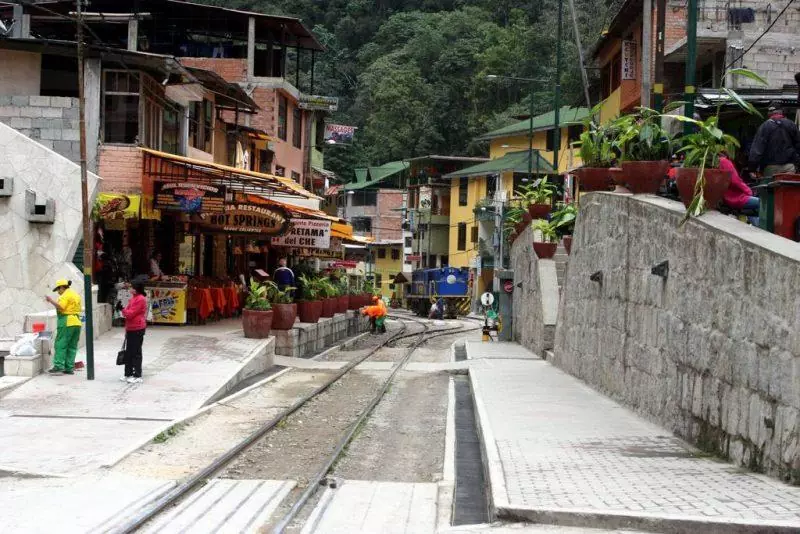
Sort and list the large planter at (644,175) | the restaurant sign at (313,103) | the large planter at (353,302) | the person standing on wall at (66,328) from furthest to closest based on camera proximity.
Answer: the restaurant sign at (313,103)
the large planter at (353,302)
the person standing on wall at (66,328)
the large planter at (644,175)

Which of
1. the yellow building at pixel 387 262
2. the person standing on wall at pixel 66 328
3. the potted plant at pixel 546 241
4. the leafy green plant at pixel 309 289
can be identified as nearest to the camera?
the person standing on wall at pixel 66 328

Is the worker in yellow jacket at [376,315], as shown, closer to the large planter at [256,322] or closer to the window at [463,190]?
the large planter at [256,322]

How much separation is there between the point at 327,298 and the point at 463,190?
48.9 m

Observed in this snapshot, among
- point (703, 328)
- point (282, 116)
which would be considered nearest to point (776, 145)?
point (703, 328)

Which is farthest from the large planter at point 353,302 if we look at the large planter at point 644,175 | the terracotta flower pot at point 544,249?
the large planter at point 644,175

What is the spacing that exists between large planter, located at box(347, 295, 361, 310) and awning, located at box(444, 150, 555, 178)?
26201 millimetres

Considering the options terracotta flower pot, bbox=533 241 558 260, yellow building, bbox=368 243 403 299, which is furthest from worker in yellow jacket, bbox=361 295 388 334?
yellow building, bbox=368 243 403 299

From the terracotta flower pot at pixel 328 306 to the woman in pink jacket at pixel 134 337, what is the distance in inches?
592

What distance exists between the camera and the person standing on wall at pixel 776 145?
12453 mm

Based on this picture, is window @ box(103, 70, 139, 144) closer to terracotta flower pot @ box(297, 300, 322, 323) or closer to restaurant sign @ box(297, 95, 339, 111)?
terracotta flower pot @ box(297, 300, 322, 323)

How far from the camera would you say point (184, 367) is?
18719mm

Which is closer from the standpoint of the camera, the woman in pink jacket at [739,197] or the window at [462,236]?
the woman in pink jacket at [739,197]

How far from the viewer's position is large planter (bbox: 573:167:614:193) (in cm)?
1758

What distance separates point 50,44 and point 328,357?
404 inches
